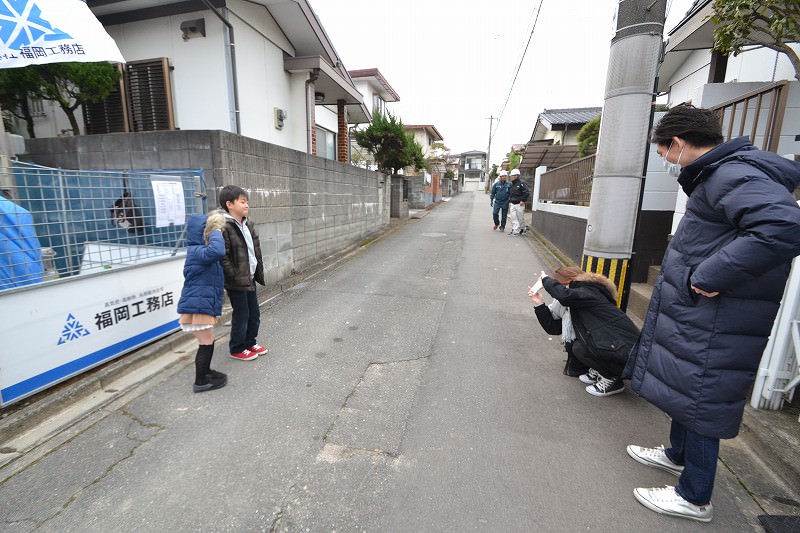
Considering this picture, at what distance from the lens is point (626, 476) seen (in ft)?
7.47

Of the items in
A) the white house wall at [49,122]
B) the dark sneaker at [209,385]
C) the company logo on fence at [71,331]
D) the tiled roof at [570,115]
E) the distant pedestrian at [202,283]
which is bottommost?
the dark sneaker at [209,385]

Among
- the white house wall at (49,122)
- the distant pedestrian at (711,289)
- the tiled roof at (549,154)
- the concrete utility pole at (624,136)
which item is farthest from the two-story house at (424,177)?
the distant pedestrian at (711,289)

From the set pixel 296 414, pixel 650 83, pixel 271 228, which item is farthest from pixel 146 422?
pixel 650 83

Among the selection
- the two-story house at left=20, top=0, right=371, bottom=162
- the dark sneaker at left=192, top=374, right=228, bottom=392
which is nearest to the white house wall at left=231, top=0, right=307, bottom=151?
the two-story house at left=20, top=0, right=371, bottom=162

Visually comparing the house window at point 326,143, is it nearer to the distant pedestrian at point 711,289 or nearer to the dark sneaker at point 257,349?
the dark sneaker at point 257,349

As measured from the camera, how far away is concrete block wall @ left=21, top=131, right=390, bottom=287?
188 inches

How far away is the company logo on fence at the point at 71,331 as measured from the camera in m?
3.00

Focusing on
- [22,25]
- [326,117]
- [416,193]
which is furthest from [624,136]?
[416,193]

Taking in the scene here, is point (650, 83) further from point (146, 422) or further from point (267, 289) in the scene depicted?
point (267, 289)

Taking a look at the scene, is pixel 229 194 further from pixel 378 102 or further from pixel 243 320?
pixel 378 102

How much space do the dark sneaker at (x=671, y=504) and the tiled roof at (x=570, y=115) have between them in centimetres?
2132

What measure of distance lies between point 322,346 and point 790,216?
3717mm

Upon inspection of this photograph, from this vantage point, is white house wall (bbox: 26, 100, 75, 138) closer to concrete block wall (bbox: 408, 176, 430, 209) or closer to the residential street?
the residential street

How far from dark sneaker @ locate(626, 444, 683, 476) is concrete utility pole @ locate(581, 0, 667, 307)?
161 centimetres
